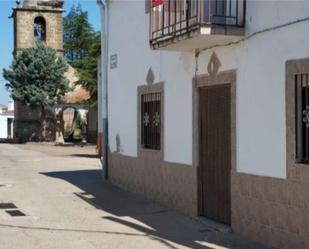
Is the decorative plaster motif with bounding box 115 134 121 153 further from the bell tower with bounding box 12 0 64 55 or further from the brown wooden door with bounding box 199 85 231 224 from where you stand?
the bell tower with bounding box 12 0 64 55

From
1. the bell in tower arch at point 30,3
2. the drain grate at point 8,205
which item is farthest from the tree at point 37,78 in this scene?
the drain grate at point 8,205

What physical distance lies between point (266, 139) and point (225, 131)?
127 cm

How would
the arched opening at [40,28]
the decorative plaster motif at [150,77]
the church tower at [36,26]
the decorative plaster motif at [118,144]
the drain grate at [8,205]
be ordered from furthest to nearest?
the arched opening at [40,28] < the church tower at [36,26] < the decorative plaster motif at [118,144] < the decorative plaster motif at [150,77] < the drain grate at [8,205]

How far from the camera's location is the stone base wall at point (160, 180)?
406 inches

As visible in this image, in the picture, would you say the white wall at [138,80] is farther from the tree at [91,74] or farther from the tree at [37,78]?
the tree at [37,78]

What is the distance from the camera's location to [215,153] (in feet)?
31.6

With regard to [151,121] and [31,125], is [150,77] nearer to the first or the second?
[151,121]

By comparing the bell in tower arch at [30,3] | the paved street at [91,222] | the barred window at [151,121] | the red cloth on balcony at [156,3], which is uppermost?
the bell in tower arch at [30,3]

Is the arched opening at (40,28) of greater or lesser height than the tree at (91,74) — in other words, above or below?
above

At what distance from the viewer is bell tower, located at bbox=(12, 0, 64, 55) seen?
4938cm

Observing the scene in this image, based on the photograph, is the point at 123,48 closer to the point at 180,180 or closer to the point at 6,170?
the point at 180,180

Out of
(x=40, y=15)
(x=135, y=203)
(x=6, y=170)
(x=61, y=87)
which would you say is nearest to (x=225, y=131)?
(x=135, y=203)

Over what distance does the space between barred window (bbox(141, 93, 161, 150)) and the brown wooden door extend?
2.00m

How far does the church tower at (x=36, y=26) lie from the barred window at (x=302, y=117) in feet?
135
